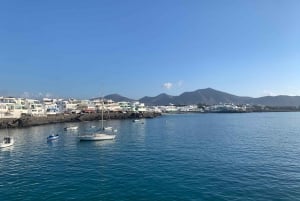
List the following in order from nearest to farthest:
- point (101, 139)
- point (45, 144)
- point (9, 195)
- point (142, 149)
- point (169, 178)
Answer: point (9, 195) < point (169, 178) < point (142, 149) < point (45, 144) < point (101, 139)

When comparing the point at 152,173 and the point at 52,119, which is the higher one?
the point at 52,119

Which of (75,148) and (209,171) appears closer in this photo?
(209,171)

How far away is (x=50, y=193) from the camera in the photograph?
2641 centimetres

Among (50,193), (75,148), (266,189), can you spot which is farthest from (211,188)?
(75,148)

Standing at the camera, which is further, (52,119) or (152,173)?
(52,119)

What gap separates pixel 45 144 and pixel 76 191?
115ft

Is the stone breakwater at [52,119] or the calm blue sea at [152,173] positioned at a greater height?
the stone breakwater at [52,119]

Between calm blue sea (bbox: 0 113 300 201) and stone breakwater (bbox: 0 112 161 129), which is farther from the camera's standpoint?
stone breakwater (bbox: 0 112 161 129)

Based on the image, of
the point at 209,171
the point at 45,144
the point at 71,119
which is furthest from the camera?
the point at 71,119

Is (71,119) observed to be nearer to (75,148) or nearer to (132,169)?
(75,148)

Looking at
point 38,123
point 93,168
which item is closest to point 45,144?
point 93,168

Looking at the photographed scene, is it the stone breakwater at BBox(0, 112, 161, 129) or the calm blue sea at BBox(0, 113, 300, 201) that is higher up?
the stone breakwater at BBox(0, 112, 161, 129)

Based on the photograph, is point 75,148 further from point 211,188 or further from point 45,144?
point 211,188

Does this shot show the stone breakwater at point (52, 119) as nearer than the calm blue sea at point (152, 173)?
No
